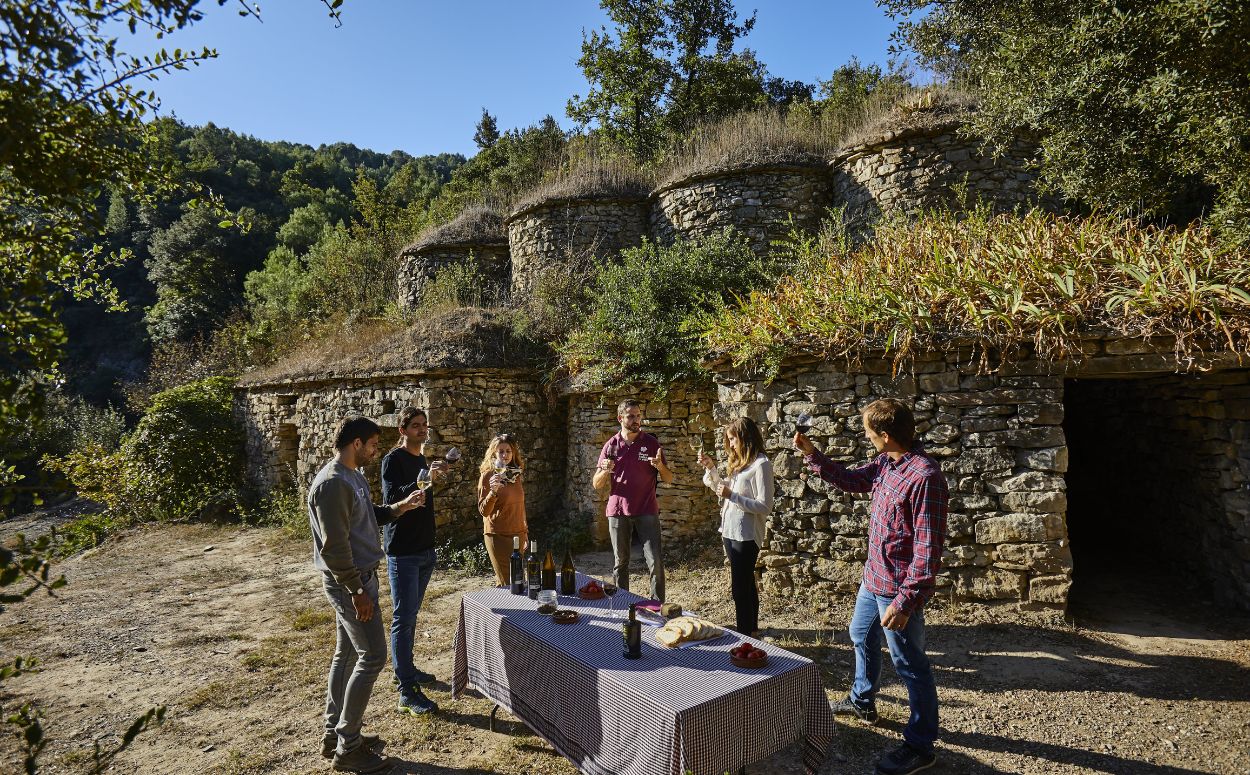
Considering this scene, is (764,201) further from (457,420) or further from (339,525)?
(339,525)

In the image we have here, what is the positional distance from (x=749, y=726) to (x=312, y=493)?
2536 millimetres

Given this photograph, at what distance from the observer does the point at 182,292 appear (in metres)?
25.5

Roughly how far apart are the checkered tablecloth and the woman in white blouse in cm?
121

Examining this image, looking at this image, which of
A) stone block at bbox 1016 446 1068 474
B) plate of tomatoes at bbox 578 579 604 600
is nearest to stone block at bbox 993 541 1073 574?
stone block at bbox 1016 446 1068 474

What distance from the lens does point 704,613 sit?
578cm

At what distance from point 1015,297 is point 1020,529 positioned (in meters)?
1.92

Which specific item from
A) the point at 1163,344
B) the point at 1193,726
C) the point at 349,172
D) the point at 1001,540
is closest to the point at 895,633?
the point at 1193,726

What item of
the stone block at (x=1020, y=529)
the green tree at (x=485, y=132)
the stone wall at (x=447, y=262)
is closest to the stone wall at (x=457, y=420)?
the stone wall at (x=447, y=262)

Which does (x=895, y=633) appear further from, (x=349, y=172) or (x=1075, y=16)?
(x=349, y=172)

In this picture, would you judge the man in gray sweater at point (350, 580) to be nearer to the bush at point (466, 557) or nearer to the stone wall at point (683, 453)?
the bush at point (466, 557)

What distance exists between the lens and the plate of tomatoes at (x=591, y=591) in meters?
3.87

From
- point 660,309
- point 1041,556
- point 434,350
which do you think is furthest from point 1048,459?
point 434,350

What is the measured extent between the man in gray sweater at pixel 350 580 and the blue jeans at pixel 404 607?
508 millimetres

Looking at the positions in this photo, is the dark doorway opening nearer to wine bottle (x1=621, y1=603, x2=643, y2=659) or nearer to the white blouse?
the white blouse
